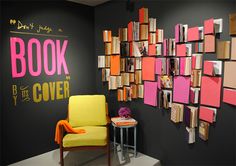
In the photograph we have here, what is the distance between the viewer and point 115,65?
10.8 ft

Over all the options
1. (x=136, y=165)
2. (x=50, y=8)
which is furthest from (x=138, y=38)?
(x=136, y=165)

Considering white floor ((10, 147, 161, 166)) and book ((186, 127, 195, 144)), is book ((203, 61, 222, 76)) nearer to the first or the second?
book ((186, 127, 195, 144))

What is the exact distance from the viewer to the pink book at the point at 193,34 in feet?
7.45

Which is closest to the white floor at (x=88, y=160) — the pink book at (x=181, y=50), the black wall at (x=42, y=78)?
the black wall at (x=42, y=78)

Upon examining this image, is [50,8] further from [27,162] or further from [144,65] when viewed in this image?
[27,162]

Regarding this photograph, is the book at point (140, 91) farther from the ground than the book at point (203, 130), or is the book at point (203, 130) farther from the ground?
the book at point (140, 91)

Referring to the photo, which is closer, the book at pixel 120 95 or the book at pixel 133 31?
the book at pixel 133 31

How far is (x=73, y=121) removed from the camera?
9.77 ft

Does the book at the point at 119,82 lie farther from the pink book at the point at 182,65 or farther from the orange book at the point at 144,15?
the pink book at the point at 182,65

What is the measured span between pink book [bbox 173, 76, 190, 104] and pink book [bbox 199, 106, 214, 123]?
0.20 meters

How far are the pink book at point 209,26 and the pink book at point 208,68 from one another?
0.32 m

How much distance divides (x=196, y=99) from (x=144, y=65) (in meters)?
0.88

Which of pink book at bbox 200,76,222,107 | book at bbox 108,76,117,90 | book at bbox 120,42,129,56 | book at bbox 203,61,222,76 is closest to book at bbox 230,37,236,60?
book at bbox 203,61,222,76

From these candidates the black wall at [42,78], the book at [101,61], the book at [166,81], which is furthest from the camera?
the book at [101,61]
